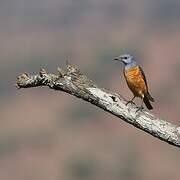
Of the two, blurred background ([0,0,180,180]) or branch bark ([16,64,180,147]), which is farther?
blurred background ([0,0,180,180])

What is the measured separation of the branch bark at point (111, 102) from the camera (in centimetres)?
652

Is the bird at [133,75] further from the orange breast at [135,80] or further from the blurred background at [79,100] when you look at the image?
the blurred background at [79,100]

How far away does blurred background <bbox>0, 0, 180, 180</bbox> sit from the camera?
29.0 meters

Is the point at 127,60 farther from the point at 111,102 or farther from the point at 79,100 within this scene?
the point at 79,100

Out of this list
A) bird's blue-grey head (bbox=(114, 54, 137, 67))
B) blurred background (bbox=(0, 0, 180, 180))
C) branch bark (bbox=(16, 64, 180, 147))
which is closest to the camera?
branch bark (bbox=(16, 64, 180, 147))

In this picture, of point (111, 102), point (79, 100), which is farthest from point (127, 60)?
point (79, 100)

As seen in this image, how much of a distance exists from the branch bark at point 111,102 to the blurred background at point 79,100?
19639 millimetres

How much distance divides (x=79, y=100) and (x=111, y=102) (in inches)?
1230

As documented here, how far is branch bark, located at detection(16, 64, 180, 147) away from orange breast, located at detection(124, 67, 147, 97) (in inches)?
99.7

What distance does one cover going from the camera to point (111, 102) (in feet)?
21.9

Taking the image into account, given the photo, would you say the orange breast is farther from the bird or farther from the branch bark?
the branch bark

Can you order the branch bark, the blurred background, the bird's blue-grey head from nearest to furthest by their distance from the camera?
the branch bark
the bird's blue-grey head
the blurred background

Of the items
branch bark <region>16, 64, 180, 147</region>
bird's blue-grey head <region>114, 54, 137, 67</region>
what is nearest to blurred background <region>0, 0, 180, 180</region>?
bird's blue-grey head <region>114, 54, 137, 67</region>

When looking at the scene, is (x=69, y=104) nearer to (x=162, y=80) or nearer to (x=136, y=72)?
(x=162, y=80)
